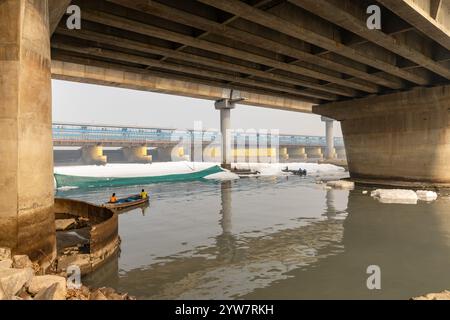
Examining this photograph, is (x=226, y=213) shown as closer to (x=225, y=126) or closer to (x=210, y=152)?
(x=225, y=126)

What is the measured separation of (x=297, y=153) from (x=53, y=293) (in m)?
145

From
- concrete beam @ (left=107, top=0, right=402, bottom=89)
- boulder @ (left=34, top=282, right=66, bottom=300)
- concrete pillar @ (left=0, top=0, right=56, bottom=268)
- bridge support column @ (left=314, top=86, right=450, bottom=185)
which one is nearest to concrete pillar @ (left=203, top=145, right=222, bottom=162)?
bridge support column @ (left=314, top=86, right=450, bottom=185)

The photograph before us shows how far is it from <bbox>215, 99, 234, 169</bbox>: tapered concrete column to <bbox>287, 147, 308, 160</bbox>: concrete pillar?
92442 millimetres

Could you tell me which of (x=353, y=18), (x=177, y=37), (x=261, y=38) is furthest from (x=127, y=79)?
(x=353, y=18)

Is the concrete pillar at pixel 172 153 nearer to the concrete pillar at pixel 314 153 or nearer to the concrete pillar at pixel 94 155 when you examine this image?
the concrete pillar at pixel 94 155

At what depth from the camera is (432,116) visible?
3178cm

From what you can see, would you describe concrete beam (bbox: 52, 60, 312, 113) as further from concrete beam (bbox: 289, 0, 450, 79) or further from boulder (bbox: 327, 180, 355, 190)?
concrete beam (bbox: 289, 0, 450, 79)

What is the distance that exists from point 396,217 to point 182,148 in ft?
300

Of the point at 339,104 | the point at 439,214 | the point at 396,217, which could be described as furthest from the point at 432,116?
the point at 396,217

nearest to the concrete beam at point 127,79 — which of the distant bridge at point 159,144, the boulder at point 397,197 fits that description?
the boulder at point 397,197

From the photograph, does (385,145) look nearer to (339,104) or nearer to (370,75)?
(339,104)

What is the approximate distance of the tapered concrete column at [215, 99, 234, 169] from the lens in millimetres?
→ 54594

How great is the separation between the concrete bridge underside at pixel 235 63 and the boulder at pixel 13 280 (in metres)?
1.87
